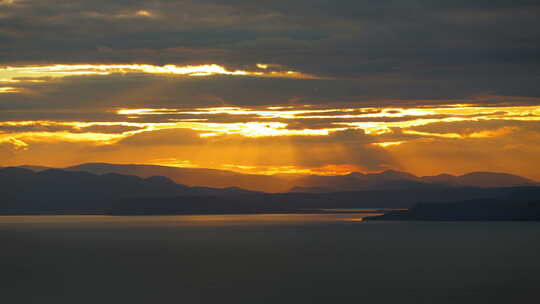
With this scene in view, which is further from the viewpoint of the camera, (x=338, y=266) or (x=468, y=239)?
(x=468, y=239)

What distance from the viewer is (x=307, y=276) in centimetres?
10500

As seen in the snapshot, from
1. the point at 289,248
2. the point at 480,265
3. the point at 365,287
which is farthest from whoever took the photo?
the point at 289,248

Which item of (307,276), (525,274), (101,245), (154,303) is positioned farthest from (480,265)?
(101,245)

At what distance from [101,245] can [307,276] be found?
260 feet

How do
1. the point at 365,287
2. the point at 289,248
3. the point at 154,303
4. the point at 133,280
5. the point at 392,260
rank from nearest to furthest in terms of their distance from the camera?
the point at 154,303
the point at 365,287
the point at 133,280
the point at 392,260
the point at 289,248

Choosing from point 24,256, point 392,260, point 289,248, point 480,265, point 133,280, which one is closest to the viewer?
point 133,280

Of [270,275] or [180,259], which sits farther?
[180,259]

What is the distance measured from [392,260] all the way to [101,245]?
2704 inches

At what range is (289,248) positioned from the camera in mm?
159625

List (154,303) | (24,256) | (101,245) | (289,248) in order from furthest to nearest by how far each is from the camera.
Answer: (101,245) → (289,248) → (24,256) → (154,303)

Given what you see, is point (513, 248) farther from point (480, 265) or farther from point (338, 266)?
point (338, 266)

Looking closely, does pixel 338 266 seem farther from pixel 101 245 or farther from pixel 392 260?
pixel 101 245

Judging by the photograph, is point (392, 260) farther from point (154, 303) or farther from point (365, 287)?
point (154, 303)

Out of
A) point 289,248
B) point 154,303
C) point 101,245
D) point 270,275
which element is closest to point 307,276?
point 270,275
